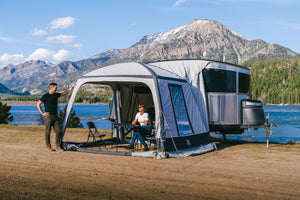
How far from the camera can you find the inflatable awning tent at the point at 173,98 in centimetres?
1005

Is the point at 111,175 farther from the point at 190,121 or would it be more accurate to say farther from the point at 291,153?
the point at 291,153

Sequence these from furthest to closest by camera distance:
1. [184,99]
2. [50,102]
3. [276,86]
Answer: [276,86], [184,99], [50,102]

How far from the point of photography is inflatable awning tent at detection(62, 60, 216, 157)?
10.1m

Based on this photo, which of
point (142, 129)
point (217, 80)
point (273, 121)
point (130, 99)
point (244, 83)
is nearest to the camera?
point (142, 129)

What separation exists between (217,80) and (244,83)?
59.5 inches

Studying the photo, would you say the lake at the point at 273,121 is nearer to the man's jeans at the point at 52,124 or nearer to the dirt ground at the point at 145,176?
the man's jeans at the point at 52,124

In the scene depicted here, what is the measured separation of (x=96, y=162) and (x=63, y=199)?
347cm

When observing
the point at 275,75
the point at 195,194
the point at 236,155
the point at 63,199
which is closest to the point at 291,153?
the point at 236,155

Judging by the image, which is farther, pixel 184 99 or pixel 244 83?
pixel 244 83

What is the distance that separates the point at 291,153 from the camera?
11016 mm

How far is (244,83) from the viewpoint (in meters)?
13.2

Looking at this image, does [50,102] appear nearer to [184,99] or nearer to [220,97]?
[184,99]

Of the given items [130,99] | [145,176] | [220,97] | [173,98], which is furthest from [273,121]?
[145,176]

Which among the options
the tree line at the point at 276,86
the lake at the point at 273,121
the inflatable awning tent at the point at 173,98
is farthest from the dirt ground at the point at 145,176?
the tree line at the point at 276,86
